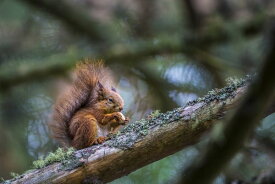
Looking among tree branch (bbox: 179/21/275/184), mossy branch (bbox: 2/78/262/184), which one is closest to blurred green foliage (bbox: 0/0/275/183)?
mossy branch (bbox: 2/78/262/184)

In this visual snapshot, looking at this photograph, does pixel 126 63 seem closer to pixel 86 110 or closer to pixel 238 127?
pixel 86 110

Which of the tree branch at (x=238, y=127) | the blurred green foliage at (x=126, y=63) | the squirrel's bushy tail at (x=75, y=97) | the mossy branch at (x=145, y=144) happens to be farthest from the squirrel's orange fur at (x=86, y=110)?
the tree branch at (x=238, y=127)

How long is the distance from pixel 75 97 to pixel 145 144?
77 cm

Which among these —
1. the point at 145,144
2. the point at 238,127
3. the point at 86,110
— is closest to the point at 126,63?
the point at 86,110

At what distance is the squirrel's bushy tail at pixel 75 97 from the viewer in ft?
7.79

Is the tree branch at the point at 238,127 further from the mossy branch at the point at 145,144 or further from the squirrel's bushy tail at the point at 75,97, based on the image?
the squirrel's bushy tail at the point at 75,97

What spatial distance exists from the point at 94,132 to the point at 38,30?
878mm

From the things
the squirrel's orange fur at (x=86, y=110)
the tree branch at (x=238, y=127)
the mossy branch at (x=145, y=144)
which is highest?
the squirrel's orange fur at (x=86, y=110)

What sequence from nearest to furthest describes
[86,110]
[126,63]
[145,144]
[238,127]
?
[238,127] → [145,144] → [126,63] → [86,110]

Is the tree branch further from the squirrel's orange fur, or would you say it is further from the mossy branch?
the squirrel's orange fur

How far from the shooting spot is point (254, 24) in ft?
7.84

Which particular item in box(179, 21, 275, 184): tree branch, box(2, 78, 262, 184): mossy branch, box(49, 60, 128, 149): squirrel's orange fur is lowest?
box(179, 21, 275, 184): tree branch

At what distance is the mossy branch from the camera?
1673mm

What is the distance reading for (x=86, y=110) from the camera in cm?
239
